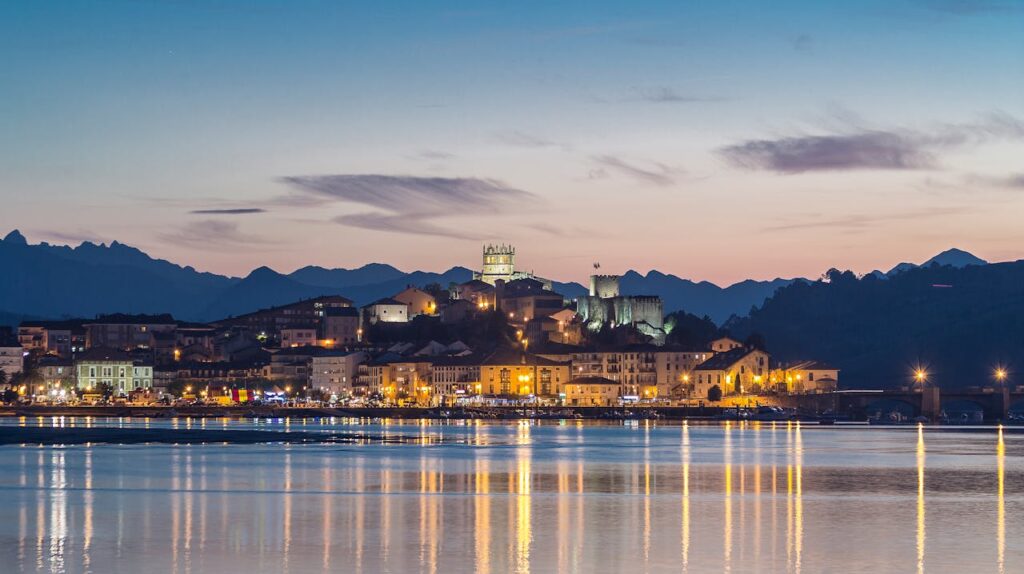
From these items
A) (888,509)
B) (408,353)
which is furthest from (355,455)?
(408,353)

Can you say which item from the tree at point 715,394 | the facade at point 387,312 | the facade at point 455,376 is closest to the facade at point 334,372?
the facade at point 455,376

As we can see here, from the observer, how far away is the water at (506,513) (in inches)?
1053

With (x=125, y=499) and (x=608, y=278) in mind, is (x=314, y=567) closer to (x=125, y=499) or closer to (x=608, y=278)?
(x=125, y=499)

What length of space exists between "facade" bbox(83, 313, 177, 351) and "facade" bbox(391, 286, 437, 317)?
2839 cm

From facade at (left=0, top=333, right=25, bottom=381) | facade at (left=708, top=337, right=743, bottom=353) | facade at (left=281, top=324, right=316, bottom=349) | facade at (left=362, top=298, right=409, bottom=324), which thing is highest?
facade at (left=362, top=298, right=409, bottom=324)

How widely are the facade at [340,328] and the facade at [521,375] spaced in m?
32.9

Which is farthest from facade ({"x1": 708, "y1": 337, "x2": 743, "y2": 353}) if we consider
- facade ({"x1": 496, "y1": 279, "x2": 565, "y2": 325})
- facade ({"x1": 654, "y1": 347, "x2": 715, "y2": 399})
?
facade ({"x1": 496, "y1": 279, "x2": 565, "y2": 325})

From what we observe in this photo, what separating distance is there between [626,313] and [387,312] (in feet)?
104

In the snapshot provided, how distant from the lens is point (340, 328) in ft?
593

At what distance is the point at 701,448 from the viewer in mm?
70688

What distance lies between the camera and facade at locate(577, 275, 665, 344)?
528 ft

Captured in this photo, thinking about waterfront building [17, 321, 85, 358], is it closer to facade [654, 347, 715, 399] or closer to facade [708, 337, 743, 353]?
facade [654, 347, 715, 399]

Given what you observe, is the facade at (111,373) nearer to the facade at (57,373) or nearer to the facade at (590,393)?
the facade at (57,373)

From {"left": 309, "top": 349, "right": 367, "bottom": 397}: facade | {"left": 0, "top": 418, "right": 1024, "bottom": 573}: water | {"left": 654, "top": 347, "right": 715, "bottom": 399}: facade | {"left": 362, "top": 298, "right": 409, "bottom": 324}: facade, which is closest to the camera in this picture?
{"left": 0, "top": 418, "right": 1024, "bottom": 573}: water
